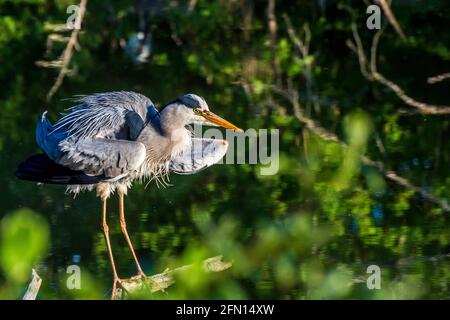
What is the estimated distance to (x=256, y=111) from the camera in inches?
396

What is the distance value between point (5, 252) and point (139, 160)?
317cm

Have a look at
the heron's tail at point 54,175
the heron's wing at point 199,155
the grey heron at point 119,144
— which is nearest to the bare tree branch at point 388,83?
the grey heron at point 119,144

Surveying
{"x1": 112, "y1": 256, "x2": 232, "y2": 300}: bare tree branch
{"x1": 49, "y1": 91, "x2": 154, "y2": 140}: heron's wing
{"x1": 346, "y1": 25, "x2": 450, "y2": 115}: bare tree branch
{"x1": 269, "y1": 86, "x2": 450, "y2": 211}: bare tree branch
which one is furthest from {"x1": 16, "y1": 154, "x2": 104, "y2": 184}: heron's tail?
{"x1": 269, "y1": 86, "x2": 450, "y2": 211}: bare tree branch

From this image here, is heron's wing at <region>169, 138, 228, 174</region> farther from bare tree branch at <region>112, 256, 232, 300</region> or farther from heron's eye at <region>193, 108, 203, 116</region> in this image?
bare tree branch at <region>112, 256, 232, 300</region>

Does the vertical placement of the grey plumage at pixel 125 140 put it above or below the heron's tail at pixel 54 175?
above

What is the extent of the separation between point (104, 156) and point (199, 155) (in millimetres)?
683

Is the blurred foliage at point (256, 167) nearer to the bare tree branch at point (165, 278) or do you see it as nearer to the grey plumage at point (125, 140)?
the bare tree branch at point (165, 278)

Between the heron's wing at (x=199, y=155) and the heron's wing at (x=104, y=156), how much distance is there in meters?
0.42

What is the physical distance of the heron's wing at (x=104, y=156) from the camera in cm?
618

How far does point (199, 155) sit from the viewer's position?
21.6ft

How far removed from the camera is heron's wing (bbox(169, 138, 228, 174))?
6.56 m

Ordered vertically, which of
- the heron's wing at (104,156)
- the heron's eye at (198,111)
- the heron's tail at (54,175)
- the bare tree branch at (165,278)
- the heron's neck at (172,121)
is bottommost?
the bare tree branch at (165,278)

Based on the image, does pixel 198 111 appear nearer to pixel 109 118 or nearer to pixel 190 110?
pixel 190 110

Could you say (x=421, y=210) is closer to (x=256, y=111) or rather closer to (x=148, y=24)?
(x=256, y=111)
